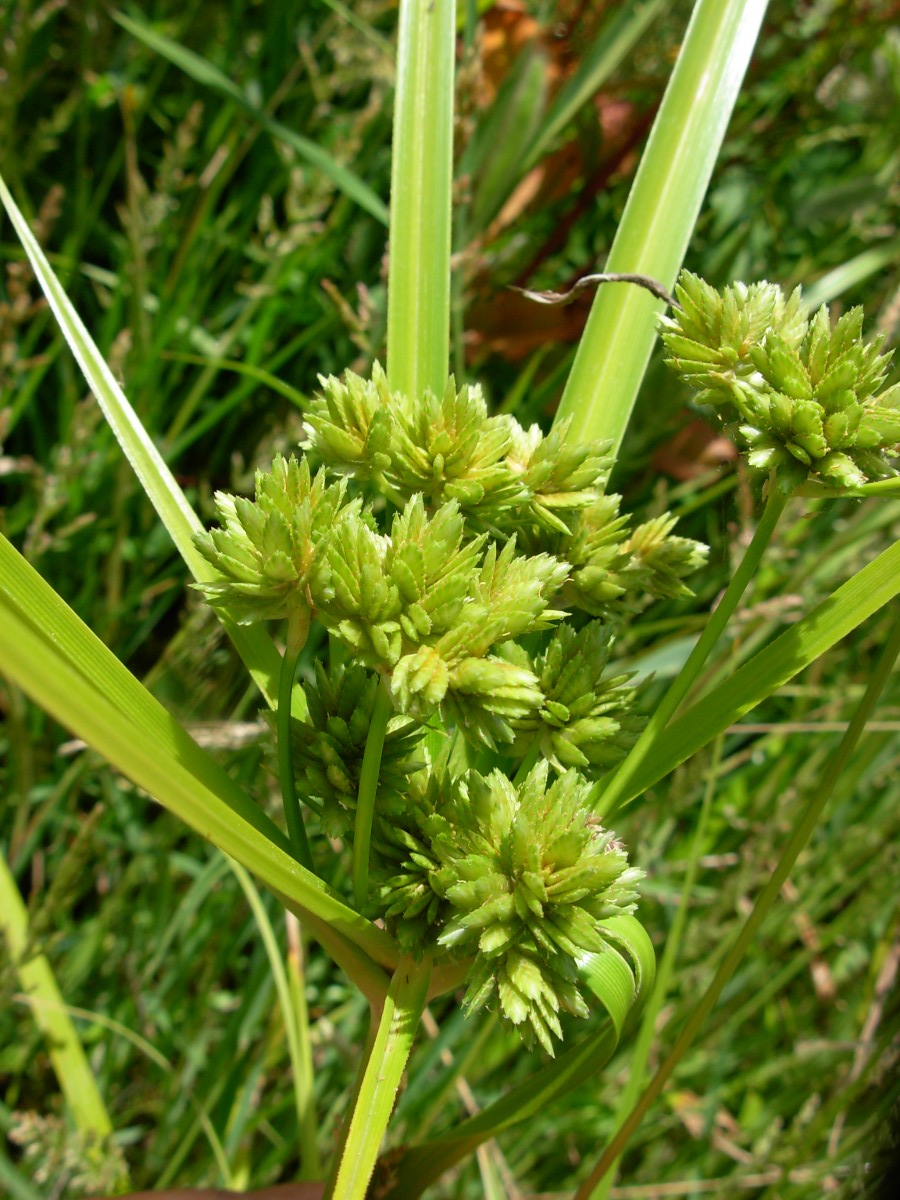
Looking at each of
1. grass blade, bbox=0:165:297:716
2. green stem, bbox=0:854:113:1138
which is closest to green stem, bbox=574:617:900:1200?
grass blade, bbox=0:165:297:716

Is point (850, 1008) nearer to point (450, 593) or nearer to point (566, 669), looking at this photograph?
point (566, 669)

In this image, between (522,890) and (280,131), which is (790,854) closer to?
(522,890)

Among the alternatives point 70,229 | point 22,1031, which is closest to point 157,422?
point 70,229

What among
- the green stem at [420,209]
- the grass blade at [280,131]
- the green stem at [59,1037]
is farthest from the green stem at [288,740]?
the grass blade at [280,131]

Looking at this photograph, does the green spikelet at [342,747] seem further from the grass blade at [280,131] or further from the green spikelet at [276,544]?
the grass blade at [280,131]

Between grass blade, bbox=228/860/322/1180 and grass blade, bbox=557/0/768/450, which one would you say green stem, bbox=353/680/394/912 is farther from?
grass blade, bbox=228/860/322/1180

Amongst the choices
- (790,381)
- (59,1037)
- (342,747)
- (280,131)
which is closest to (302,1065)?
(59,1037)

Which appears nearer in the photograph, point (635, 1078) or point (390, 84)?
point (635, 1078)
